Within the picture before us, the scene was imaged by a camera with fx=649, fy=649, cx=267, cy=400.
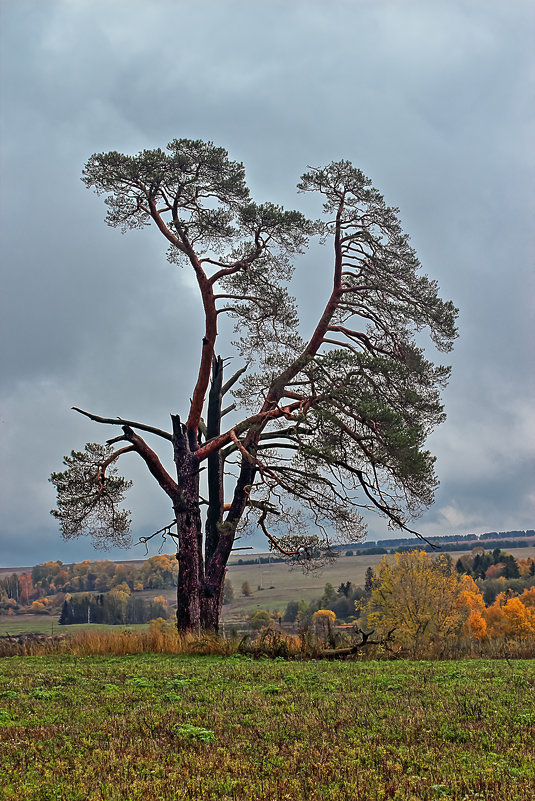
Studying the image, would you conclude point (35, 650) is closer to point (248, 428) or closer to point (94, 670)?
point (94, 670)

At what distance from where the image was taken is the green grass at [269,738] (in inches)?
225

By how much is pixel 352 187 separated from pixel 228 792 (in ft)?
76.8

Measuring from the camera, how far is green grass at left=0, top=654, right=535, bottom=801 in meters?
5.71

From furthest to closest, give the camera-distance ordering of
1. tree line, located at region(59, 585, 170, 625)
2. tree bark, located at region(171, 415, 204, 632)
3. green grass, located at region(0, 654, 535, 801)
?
tree line, located at region(59, 585, 170, 625) → tree bark, located at region(171, 415, 204, 632) → green grass, located at region(0, 654, 535, 801)

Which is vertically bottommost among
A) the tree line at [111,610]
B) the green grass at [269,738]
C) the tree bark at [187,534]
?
the tree line at [111,610]

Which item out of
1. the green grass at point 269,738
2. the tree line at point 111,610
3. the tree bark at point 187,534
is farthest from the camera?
the tree line at point 111,610

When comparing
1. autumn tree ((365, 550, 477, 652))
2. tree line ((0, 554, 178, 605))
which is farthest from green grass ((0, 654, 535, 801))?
tree line ((0, 554, 178, 605))

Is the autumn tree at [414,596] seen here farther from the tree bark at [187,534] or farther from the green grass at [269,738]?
the green grass at [269,738]

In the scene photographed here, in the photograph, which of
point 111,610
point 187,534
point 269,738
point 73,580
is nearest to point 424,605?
point 187,534

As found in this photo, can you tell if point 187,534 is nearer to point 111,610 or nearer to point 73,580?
point 111,610

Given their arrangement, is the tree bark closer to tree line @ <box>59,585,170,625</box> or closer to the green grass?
the green grass

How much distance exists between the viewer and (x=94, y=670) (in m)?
13.7

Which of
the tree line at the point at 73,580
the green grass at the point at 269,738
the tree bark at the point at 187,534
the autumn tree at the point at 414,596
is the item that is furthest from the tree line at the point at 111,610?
the green grass at the point at 269,738

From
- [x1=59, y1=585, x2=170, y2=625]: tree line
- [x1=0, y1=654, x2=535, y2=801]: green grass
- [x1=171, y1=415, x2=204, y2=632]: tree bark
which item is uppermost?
[x1=171, y1=415, x2=204, y2=632]: tree bark
